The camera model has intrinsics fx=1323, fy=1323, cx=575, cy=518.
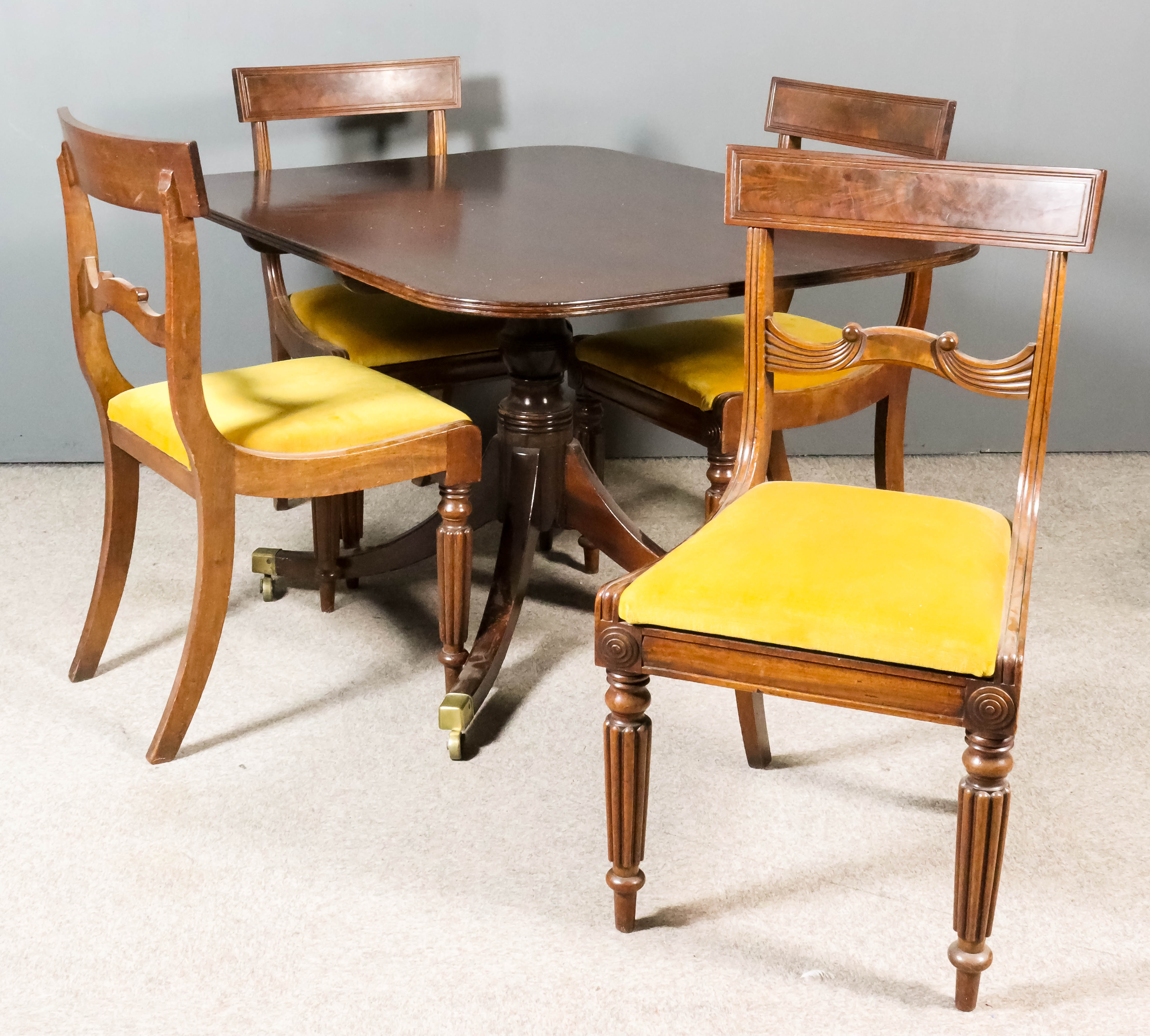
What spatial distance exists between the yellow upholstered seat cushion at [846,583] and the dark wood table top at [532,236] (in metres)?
0.37

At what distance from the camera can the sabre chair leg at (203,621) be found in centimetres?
192

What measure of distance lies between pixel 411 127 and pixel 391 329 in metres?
0.78

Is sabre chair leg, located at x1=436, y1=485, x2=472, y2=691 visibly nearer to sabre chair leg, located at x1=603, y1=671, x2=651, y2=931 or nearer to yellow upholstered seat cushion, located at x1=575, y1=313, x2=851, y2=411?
yellow upholstered seat cushion, located at x1=575, y1=313, x2=851, y2=411

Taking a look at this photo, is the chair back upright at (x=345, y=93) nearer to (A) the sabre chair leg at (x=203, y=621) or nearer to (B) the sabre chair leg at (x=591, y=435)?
(B) the sabre chair leg at (x=591, y=435)

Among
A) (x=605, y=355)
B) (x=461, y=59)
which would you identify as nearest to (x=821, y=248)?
(x=605, y=355)

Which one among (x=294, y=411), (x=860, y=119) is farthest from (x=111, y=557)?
(x=860, y=119)

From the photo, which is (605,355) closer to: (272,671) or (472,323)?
(472,323)

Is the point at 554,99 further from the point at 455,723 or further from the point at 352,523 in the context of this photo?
the point at 455,723

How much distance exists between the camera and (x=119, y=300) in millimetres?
1925

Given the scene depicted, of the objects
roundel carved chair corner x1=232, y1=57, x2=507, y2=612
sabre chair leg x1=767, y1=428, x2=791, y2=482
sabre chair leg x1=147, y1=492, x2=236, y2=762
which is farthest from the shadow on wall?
sabre chair leg x1=147, y1=492, x2=236, y2=762

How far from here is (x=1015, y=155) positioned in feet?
10.5

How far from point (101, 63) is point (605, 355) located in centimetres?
149

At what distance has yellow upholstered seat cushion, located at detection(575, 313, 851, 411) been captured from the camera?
2.22 metres

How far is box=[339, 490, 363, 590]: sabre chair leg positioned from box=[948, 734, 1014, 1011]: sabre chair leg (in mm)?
1428
